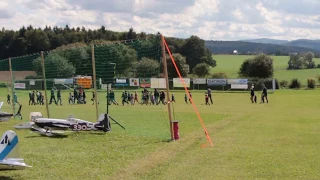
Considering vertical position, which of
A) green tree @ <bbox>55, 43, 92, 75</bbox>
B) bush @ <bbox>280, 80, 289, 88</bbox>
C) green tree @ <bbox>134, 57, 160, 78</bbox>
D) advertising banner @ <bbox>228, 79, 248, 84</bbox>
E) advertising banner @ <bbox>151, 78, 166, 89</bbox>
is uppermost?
green tree @ <bbox>55, 43, 92, 75</bbox>

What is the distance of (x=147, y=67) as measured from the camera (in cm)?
1902

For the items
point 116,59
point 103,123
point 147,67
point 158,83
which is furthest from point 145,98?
point 103,123

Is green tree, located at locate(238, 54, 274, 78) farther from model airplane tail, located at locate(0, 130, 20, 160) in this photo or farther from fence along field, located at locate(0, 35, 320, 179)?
model airplane tail, located at locate(0, 130, 20, 160)

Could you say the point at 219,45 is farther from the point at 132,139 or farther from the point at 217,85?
the point at 132,139

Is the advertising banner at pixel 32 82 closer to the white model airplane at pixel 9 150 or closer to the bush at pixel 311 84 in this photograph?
the white model airplane at pixel 9 150

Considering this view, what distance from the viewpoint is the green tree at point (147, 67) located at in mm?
18391

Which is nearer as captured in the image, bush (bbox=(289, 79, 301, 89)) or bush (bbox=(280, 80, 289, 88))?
bush (bbox=(289, 79, 301, 89))

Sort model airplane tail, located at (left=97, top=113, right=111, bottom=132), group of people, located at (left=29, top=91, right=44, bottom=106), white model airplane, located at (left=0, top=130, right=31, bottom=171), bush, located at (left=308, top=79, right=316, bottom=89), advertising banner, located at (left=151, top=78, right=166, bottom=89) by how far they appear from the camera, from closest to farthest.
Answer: white model airplane, located at (left=0, top=130, right=31, bottom=171) → advertising banner, located at (left=151, top=78, right=166, bottom=89) → model airplane tail, located at (left=97, top=113, right=111, bottom=132) → group of people, located at (left=29, top=91, right=44, bottom=106) → bush, located at (left=308, top=79, right=316, bottom=89)

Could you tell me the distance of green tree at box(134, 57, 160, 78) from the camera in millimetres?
18391

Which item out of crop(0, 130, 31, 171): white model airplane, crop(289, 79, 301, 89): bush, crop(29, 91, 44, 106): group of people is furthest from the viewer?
crop(289, 79, 301, 89): bush

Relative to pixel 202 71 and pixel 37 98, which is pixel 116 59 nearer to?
pixel 37 98

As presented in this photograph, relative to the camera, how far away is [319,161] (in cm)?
1174

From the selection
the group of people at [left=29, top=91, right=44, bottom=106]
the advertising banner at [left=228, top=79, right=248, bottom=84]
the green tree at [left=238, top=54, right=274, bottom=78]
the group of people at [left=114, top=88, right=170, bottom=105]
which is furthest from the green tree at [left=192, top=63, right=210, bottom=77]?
the group of people at [left=29, top=91, right=44, bottom=106]

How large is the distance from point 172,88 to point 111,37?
75031mm
